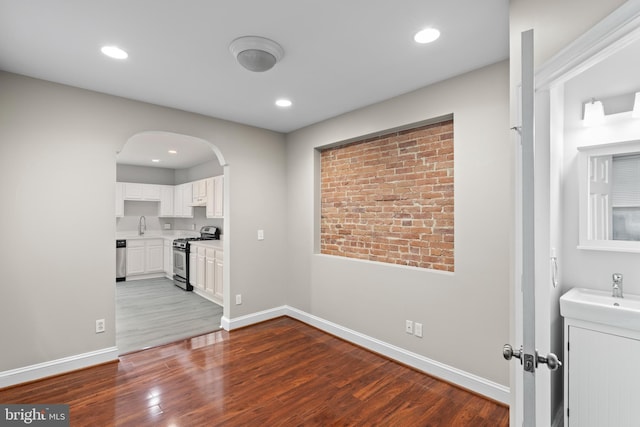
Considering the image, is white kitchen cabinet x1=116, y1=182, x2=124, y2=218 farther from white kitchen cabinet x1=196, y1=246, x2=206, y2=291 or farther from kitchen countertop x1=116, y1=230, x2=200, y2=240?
white kitchen cabinet x1=196, y1=246, x2=206, y2=291

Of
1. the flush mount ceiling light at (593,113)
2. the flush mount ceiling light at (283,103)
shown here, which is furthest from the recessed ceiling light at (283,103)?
the flush mount ceiling light at (593,113)

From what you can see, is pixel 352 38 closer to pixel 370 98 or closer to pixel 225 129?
pixel 370 98

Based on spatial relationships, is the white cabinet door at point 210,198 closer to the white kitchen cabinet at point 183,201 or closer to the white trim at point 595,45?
the white kitchen cabinet at point 183,201

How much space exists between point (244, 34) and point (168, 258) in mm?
6050

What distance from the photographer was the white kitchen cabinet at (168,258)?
669 centimetres

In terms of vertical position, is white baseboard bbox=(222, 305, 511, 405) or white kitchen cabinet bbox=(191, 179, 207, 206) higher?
white kitchen cabinet bbox=(191, 179, 207, 206)

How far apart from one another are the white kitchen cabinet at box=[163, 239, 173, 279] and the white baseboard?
349 cm

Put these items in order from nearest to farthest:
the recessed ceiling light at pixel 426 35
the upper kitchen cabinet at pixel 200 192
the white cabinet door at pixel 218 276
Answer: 1. the recessed ceiling light at pixel 426 35
2. the white cabinet door at pixel 218 276
3. the upper kitchen cabinet at pixel 200 192

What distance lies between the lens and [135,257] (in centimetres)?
664

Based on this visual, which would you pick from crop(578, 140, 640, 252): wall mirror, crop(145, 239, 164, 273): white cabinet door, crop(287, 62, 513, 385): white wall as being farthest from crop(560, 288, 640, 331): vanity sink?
crop(145, 239, 164, 273): white cabinet door

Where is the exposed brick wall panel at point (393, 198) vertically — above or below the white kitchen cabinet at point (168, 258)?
above

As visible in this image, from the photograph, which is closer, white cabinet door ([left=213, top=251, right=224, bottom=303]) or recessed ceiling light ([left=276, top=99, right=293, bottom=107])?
recessed ceiling light ([left=276, top=99, right=293, bottom=107])

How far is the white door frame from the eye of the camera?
1.15m

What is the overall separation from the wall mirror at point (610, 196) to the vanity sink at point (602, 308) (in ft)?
1.05
